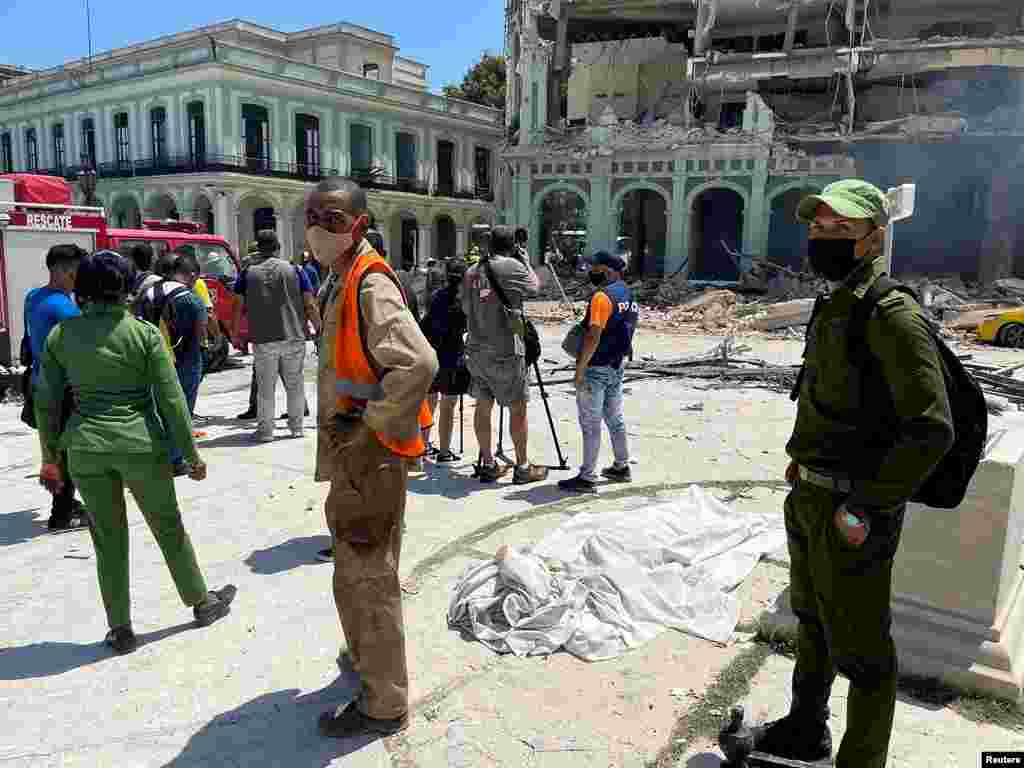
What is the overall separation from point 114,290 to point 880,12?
2842 cm

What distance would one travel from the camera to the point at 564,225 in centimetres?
4078

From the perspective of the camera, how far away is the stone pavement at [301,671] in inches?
110

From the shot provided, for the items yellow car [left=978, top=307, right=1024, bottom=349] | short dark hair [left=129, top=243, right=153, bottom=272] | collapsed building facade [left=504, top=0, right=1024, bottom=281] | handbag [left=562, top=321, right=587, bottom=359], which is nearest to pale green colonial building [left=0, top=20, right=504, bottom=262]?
collapsed building facade [left=504, top=0, right=1024, bottom=281]

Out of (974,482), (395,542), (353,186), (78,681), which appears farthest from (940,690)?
(78,681)

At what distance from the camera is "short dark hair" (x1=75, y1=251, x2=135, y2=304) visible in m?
3.25

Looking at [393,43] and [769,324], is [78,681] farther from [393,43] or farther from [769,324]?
[393,43]

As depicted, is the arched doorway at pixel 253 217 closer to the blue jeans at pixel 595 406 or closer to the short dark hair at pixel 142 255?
the short dark hair at pixel 142 255

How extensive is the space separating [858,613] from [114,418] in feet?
Result: 9.62

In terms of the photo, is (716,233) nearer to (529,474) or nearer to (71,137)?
(529,474)

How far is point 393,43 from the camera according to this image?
3947cm

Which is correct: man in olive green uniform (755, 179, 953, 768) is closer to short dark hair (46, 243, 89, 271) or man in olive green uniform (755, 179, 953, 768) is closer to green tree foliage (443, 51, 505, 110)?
short dark hair (46, 243, 89, 271)

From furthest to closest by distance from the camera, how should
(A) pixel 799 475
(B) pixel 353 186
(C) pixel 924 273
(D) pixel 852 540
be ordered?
(C) pixel 924 273 < (B) pixel 353 186 < (A) pixel 799 475 < (D) pixel 852 540

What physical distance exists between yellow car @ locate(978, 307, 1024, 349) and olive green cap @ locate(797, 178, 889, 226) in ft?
50.4

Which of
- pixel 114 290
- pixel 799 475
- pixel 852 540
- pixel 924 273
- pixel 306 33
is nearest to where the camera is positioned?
pixel 852 540
